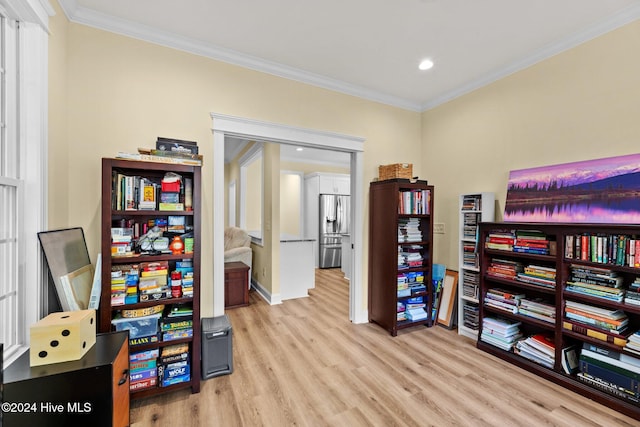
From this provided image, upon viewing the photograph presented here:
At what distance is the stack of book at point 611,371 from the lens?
6.03ft

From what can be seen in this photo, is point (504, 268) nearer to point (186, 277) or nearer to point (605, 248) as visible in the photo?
point (605, 248)

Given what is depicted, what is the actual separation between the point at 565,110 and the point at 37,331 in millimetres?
3954

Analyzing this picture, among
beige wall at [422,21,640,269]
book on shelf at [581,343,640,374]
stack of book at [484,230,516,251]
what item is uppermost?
beige wall at [422,21,640,269]

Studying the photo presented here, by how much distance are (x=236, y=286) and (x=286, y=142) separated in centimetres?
226

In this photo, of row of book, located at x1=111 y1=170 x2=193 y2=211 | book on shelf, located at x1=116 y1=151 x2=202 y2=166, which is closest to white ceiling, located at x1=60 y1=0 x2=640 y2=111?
book on shelf, located at x1=116 y1=151 x2=202 y2=166

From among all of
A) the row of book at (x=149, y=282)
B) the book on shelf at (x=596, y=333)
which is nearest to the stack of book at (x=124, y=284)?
the row of book at (x=149, y=282)

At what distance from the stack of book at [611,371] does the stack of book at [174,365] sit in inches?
117

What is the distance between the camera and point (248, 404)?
1947 millimetres

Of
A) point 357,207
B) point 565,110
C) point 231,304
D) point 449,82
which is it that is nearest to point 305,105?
point 357,207

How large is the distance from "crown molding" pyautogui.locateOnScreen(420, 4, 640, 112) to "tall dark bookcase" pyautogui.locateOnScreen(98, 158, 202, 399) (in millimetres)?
3068

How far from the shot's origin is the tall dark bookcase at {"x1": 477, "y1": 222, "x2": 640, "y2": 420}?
6.26ft

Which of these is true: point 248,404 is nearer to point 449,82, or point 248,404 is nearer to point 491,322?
point 491,322

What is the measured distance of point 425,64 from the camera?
274 cm

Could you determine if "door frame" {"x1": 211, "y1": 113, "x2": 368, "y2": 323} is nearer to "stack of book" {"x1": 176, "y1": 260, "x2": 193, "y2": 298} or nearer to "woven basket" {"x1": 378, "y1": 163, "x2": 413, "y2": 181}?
"woven basket" {"x1": 378, "y1": 163, "x2": 413, "y2": 181}
